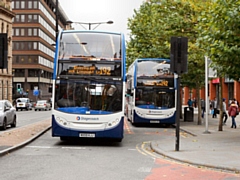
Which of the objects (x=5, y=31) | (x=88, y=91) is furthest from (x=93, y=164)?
(x=5, y=31)

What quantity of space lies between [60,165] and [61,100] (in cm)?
443

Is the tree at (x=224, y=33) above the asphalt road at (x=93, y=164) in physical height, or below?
above

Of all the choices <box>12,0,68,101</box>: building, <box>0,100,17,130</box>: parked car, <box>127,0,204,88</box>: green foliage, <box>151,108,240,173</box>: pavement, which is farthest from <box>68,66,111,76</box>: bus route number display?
<box>12,0,68,101</box>: building

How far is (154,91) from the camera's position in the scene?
2547cm

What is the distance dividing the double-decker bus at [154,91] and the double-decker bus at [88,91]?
9.80m

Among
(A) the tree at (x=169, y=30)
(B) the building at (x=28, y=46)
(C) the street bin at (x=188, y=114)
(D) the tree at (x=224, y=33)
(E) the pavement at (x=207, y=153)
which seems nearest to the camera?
(E) the pavement at (x=207, y=153)

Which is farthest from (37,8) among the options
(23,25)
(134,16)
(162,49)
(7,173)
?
(7,173)

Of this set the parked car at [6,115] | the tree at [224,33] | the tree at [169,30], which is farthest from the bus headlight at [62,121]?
the tree at [169,30]

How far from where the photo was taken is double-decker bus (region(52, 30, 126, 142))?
49.3 feet

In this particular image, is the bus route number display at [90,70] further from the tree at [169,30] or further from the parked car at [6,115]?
the parked car at [6,115]

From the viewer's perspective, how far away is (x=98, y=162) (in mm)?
11586

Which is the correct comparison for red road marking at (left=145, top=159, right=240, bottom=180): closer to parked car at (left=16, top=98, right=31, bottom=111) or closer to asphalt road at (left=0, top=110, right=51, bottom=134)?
asphalt road at (left=0, top=110, right=51, bottom=134)

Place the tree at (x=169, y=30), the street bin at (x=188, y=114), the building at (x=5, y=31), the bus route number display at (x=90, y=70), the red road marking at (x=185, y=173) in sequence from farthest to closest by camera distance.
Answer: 1. the building at (x=5, y=31)
2. the street bin at (x=188, y=114)
3. the tree at (x=169, y=30)
4. the bus route number display at (x=90, y=70)
5. the red road marking at (x=185, y=173)

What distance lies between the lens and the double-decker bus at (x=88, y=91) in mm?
15039
